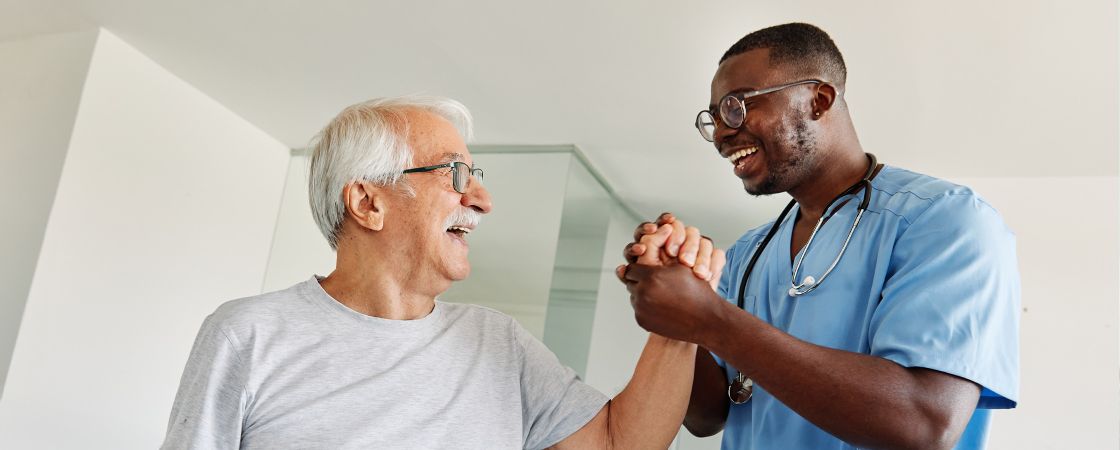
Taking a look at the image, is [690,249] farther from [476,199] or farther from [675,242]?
[476,199]

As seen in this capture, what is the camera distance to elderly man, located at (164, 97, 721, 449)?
1.43 metres

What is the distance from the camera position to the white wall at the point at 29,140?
12.6 ft

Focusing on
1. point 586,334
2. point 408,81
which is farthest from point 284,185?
point 586,334

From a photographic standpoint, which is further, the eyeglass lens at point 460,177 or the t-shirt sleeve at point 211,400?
the eyeglass lens at point 460,177

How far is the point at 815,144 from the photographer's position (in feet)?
5.23

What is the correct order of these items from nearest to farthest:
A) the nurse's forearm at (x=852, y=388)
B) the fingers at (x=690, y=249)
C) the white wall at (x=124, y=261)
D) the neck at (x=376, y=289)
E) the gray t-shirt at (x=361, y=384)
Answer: the nurse's forearm at (x=852, y=388), the fingers at (x=690, y=249), the gray t-shirt at (x=361, y=384), the neck at (x=376, y=289), the white wall at (x=124, y=261)

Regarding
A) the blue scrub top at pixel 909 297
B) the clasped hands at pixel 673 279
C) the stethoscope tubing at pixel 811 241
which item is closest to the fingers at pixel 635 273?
the clasped hands at pixel 673 279

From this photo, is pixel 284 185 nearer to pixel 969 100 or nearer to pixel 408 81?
pixel 408 81

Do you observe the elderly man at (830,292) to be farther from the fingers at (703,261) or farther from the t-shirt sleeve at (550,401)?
the t-shirt sleeve at (550,401)

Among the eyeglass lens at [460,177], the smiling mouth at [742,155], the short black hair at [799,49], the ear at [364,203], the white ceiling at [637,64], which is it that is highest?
the white ceiling at [637,64]

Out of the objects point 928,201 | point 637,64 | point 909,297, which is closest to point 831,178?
point 928,201

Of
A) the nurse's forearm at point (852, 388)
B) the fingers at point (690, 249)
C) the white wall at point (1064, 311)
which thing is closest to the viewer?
the nurse's forearm at point (852, 388)

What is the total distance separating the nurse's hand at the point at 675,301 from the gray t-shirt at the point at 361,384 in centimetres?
41

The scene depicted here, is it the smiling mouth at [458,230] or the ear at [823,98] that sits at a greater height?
the ear at [823,98]
